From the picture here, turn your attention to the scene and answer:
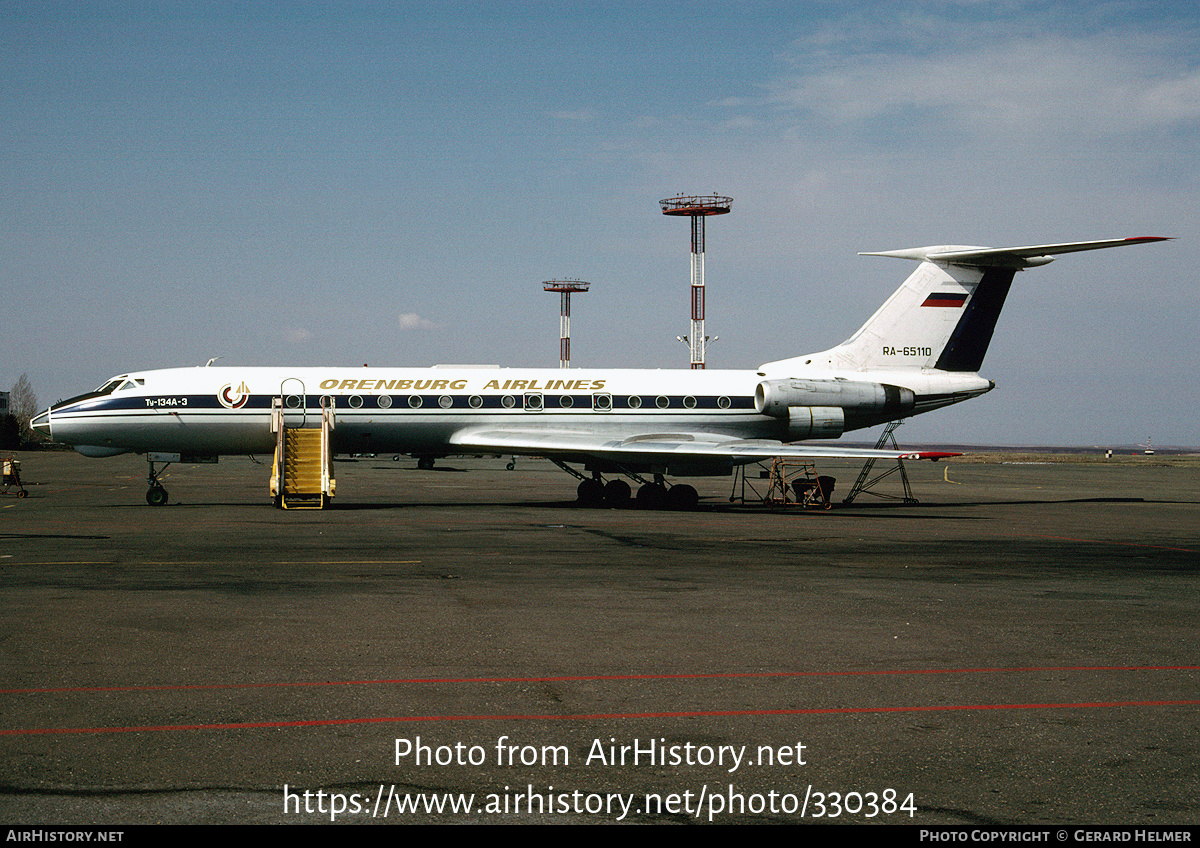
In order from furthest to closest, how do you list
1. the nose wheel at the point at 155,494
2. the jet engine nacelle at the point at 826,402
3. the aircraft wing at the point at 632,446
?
1. the jet engine nacelle at the point at 826,402
2. the nose wheel at the point at 155,494
3. the aircraft wing at the point at 632,446

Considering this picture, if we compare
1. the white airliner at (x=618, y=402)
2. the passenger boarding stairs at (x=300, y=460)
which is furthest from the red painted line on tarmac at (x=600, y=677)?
the passenger boarding stairs at (x=300, y=460)

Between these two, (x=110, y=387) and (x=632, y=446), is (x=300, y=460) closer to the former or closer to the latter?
(x=110, y=387)

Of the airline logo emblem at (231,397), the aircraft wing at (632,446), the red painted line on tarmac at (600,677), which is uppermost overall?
the airline logo emblem at (231,397)

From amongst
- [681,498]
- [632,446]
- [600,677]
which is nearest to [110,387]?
[632,446]

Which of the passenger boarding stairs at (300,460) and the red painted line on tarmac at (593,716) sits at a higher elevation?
the passenger boarding stairs at (300,460)

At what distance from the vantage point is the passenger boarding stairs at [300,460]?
2383cm

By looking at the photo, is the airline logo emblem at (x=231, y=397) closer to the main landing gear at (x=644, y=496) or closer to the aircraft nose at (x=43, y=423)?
the aircraft nose at (x=43, y=423)

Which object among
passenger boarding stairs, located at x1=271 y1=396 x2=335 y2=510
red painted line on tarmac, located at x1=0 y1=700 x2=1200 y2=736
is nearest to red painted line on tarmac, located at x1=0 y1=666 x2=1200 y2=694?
red painted line on tarmac, located at x1=0 y1=700 x2=1200 y2=736

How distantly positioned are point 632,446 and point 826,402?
5.70 meters

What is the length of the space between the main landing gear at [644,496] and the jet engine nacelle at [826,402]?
10.4 feet

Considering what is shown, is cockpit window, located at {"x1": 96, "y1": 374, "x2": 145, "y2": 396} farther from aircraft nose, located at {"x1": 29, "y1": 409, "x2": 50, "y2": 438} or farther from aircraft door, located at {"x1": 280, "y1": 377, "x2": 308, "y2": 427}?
aircraft door, located at {"x1": 280, "y1": 377, "x2": 308, "y2": 427}

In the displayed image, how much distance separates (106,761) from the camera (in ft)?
16.8

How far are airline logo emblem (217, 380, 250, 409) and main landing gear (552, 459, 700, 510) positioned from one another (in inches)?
305

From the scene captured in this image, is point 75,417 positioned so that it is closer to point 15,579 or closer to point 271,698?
point 15,579
